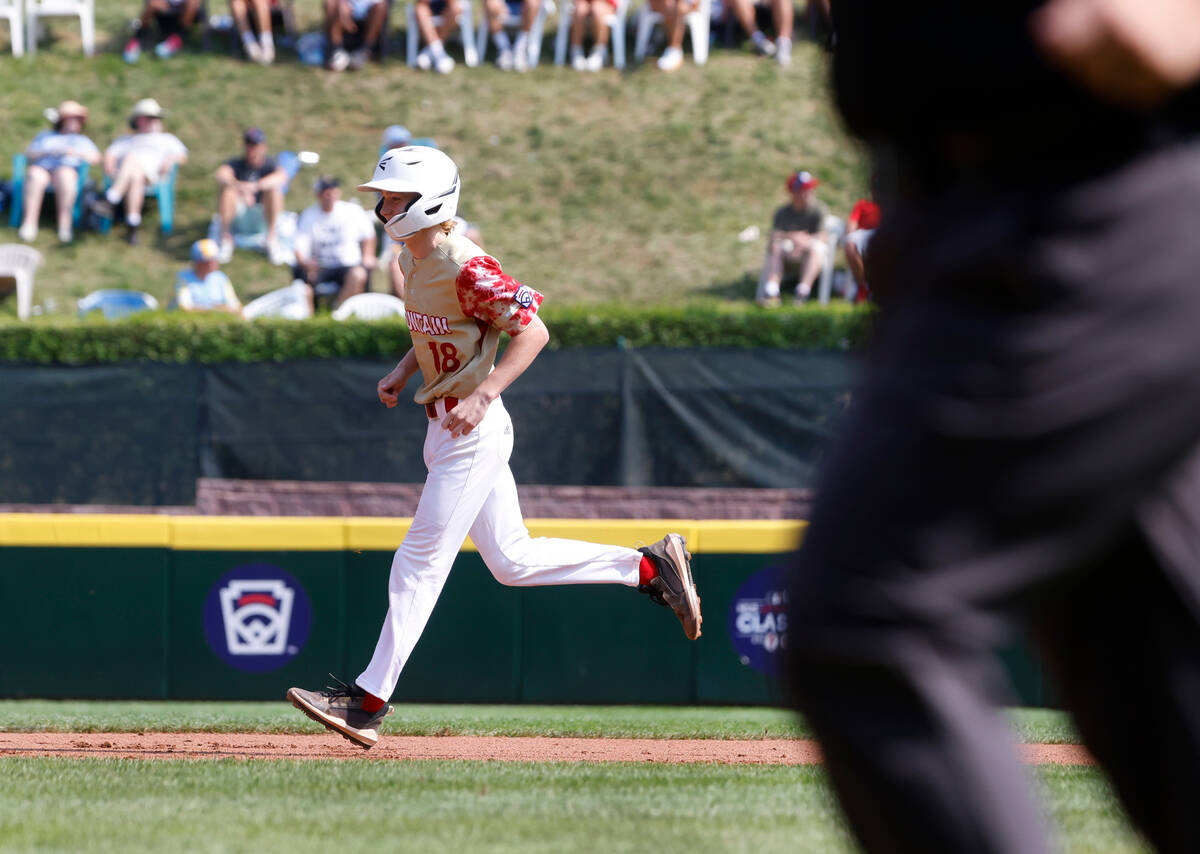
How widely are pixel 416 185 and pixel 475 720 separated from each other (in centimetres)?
306

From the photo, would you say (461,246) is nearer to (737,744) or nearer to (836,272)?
(737,744)

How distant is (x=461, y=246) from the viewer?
20.0ft

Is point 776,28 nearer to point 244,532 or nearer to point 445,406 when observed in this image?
point 244,532

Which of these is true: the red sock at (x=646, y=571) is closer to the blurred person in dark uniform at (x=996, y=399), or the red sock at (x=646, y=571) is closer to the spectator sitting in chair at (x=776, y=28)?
the blurred person in dark uniform at (x=996, y=399)

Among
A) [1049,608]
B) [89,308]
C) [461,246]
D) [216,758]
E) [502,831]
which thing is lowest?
[89,308]

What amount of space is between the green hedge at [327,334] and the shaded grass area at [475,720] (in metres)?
3.55

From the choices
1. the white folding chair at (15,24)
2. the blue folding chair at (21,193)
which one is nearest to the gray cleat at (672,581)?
the blue folding chair at (21,193)

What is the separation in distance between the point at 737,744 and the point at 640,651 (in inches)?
93.5

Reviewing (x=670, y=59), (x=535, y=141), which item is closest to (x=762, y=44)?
(x=670, y=59)

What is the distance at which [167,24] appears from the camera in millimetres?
22047

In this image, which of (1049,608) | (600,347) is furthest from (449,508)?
(600,347)

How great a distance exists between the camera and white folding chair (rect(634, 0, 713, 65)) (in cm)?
2130

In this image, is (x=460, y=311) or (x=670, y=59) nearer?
(x=460, y=311)

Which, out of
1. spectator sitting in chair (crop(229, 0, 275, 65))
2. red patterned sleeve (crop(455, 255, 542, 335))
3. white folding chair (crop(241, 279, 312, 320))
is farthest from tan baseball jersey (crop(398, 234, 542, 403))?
spectator sitting in chair (crop(229, 0, 275, 65))
